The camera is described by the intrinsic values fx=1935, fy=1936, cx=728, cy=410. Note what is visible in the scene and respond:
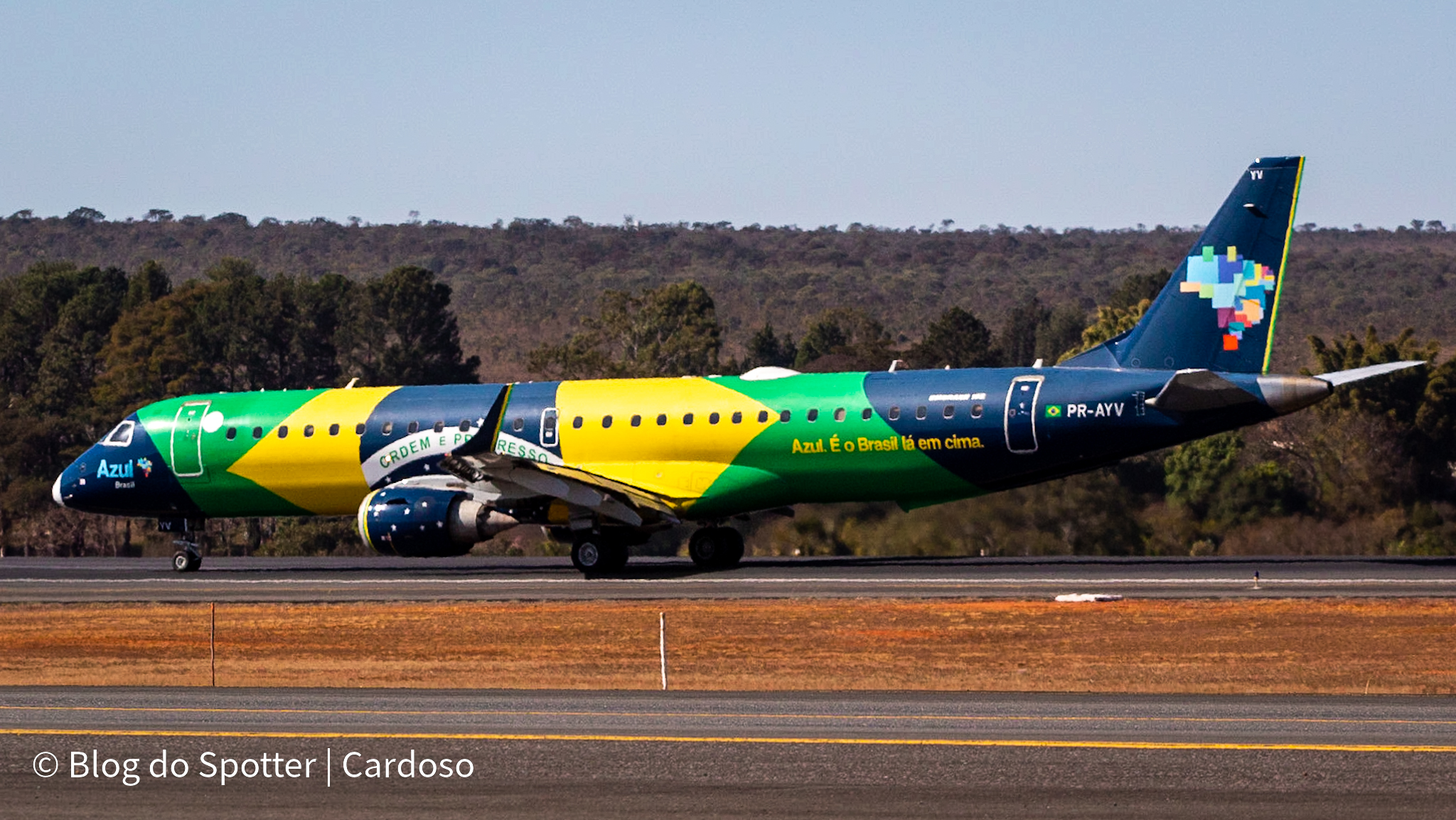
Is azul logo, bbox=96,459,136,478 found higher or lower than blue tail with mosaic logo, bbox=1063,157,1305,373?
lower

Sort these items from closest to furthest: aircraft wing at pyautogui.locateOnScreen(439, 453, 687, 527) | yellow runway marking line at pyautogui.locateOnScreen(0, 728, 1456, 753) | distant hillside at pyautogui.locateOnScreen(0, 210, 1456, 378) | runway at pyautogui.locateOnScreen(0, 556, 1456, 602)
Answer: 1. yellow runway marking line at pyautogui.locateOnScreen(0, 728, 1456, 753)
2. runway at pyautogui.locateOnScreen(0, 556, 1456, 602)
3. aircraft wing at pyautogui.locateOnScreen(439, 453, 687, 527)
4. distant hillside at pyautogui.locateOnScreen(0, 210, 1456, 378)

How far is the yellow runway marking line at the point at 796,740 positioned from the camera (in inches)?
577

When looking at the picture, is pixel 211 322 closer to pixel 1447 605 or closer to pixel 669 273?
pixel 1447 605

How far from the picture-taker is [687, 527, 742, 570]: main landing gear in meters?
38.4

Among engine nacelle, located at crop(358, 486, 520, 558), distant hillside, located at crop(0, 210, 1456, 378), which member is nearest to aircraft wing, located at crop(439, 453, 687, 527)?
engine nacelle, located at crop(358, 486, 520, 558)

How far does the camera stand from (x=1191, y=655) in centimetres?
2392

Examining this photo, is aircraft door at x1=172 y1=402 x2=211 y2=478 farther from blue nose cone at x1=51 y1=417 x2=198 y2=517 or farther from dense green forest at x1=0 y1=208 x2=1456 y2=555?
dense green forest at x1=0 y1=208 x2=1456 y2=555

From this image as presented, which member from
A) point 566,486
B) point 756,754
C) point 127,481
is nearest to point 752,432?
point 566,486

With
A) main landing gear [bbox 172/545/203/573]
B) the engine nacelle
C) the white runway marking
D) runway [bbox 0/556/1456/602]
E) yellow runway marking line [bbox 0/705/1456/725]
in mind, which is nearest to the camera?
yellow runway marking line [bbox 0/705/1456/725]

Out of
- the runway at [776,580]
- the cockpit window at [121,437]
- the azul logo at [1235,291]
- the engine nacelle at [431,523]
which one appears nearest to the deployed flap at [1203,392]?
the azul logo at [1235,291]

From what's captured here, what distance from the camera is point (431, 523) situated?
36031 millimetres

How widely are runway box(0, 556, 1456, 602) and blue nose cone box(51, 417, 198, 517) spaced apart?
1451 millimetres

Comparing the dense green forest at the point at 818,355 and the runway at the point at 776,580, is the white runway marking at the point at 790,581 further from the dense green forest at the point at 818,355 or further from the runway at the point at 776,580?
the dense green forest at the point at 818,355

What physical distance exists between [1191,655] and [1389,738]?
897 centimetres
